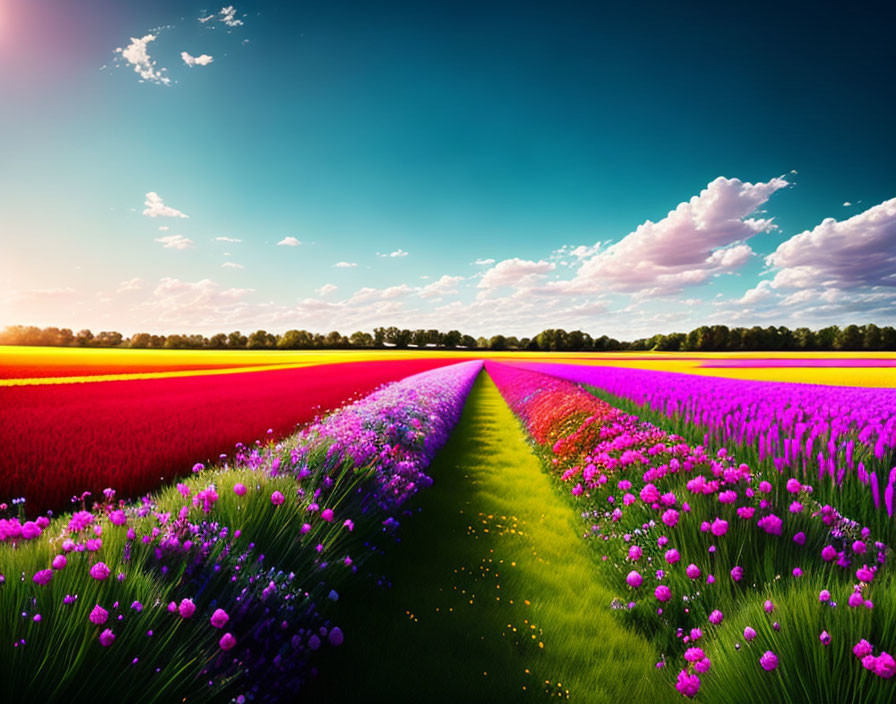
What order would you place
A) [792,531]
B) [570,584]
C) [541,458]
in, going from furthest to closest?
[541,458] < [570,584] < [792,531]

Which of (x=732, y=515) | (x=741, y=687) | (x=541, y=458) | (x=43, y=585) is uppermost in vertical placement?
(x=43, y=585)

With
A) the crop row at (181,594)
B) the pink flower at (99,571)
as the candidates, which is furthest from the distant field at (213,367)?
the pink flower at (99,571)

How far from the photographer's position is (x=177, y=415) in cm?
831

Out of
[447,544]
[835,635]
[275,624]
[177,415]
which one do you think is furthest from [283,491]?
[177,415]

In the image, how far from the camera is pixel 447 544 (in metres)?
4.91

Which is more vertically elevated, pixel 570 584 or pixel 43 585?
pixel 43 585

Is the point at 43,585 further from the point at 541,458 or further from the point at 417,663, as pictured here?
the point at 541,458

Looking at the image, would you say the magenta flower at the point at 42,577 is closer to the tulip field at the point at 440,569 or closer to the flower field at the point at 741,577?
the tulip field at the point at 440,569

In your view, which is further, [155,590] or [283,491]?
[283,491]

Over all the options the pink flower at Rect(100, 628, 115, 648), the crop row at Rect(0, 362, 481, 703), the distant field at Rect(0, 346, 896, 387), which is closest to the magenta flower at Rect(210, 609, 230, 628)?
the crop row at Rect(0, 362, 481, 703)

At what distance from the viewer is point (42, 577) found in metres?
1.68

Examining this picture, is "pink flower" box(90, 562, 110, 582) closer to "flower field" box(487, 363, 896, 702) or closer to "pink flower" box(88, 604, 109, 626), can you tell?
"pink flower" box(88, 604, 109, 626)

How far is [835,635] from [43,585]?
342cm

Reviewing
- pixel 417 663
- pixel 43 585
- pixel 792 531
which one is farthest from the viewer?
pixel 792 531
